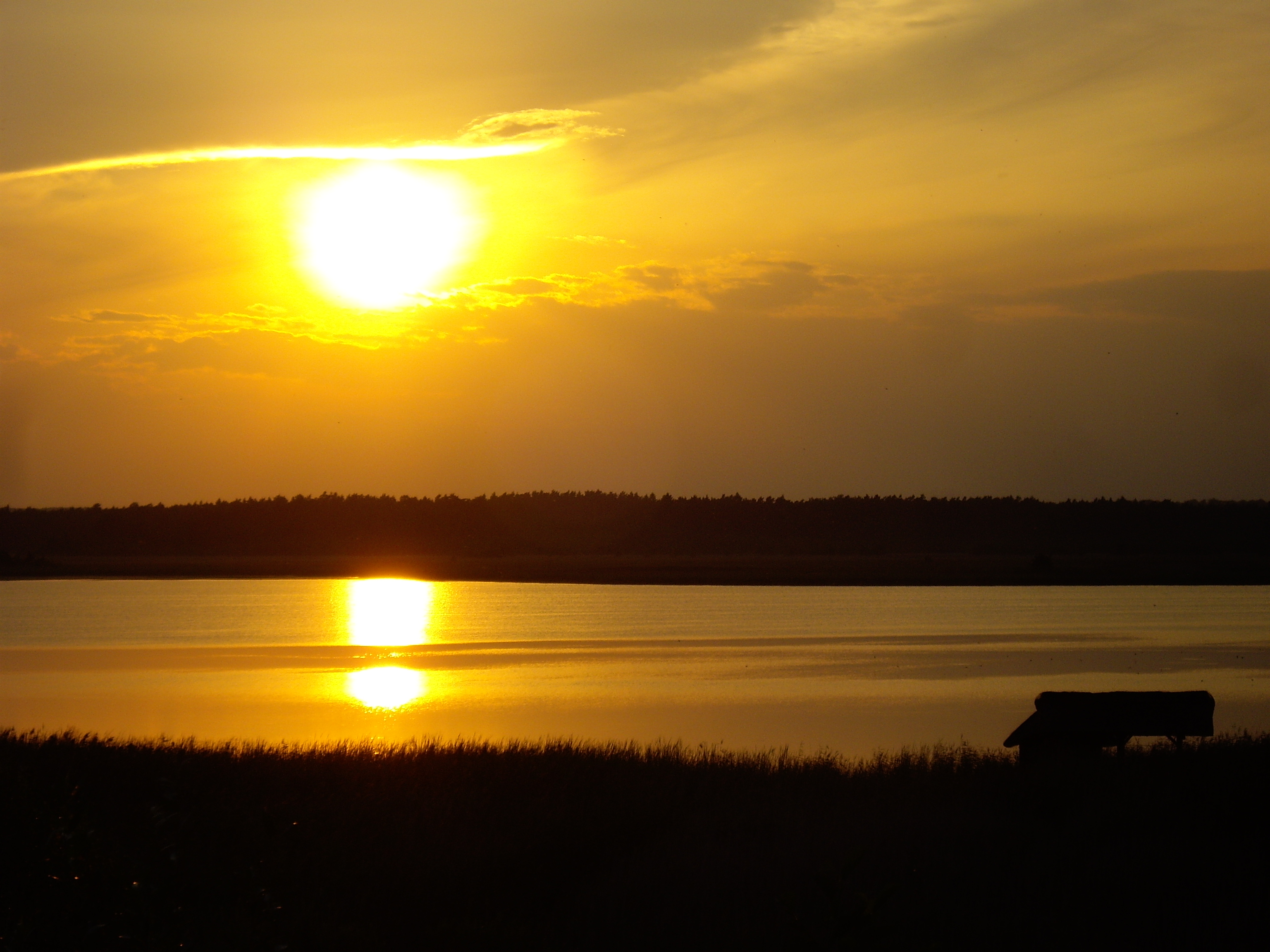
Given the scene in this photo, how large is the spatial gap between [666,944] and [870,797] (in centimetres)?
506

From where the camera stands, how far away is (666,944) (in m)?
8.34

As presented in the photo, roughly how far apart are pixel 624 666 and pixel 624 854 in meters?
27.0

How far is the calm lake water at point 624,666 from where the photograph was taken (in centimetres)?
2388

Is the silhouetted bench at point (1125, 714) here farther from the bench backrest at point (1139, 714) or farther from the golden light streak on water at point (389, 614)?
the golden light streak on water at point (389, 614)

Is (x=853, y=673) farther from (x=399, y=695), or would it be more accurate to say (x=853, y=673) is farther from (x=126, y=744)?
(x=126, y=744)

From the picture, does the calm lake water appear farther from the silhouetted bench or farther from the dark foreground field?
the dark foreground field

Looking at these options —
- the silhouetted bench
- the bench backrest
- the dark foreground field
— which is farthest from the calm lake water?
the dark foreground field

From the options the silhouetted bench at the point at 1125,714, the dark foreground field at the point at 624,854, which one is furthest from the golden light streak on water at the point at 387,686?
the silhouetted bench at the point at 1125,714

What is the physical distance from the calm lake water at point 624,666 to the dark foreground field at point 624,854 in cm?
776

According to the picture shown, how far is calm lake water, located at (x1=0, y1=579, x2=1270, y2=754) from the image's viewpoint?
2388 cm

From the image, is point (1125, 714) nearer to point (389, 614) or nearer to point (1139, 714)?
point (1139, 714)

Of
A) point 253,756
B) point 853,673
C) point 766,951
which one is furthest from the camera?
point 853,673

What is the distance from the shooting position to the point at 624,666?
37.5m

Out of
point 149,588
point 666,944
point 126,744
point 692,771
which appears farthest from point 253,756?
point 149,588
